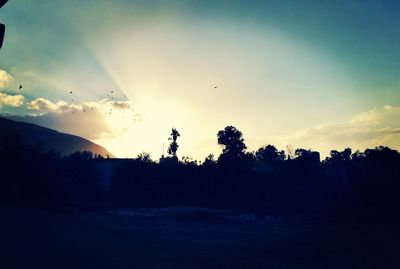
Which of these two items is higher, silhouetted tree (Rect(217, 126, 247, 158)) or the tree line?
silhouetted tree (Rect(217, 126, 247, 158))

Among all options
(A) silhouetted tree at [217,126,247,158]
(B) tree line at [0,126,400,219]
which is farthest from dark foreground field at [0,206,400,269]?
(A) silhouetted tree at [217,126,247,158]

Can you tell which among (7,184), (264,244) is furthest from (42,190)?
(264,244)

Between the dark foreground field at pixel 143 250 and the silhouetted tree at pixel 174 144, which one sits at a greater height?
the silhouetted tree at pixel 174 144

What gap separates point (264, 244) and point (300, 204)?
31778mm

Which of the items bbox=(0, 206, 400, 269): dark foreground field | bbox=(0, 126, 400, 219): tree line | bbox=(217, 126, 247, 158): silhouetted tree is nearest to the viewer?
bbox=(0, 206, 400, 269): dark foreground field

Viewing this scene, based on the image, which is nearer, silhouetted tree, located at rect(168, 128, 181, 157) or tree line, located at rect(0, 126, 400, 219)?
tree line, located at rect(0, 126, 400, 219)

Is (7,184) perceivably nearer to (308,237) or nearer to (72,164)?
(72,164)

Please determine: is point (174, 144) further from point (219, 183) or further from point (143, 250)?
point (143, 250)

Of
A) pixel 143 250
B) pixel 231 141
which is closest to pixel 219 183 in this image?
pixel 231 141

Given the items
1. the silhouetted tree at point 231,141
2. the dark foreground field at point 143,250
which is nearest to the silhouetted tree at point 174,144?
the silhouetted tree at point 231,141

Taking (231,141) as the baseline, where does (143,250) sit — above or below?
below

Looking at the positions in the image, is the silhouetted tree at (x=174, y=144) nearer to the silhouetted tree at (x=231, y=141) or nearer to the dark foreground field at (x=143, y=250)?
the silhouetted tree at (x=231, y=141)

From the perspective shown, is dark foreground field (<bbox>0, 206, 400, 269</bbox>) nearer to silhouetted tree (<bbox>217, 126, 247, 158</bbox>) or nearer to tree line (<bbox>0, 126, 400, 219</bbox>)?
tree line (<bbox>0, 126, 400, 219</bbox>)

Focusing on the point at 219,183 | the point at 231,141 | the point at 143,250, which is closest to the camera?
the point at 143,250
